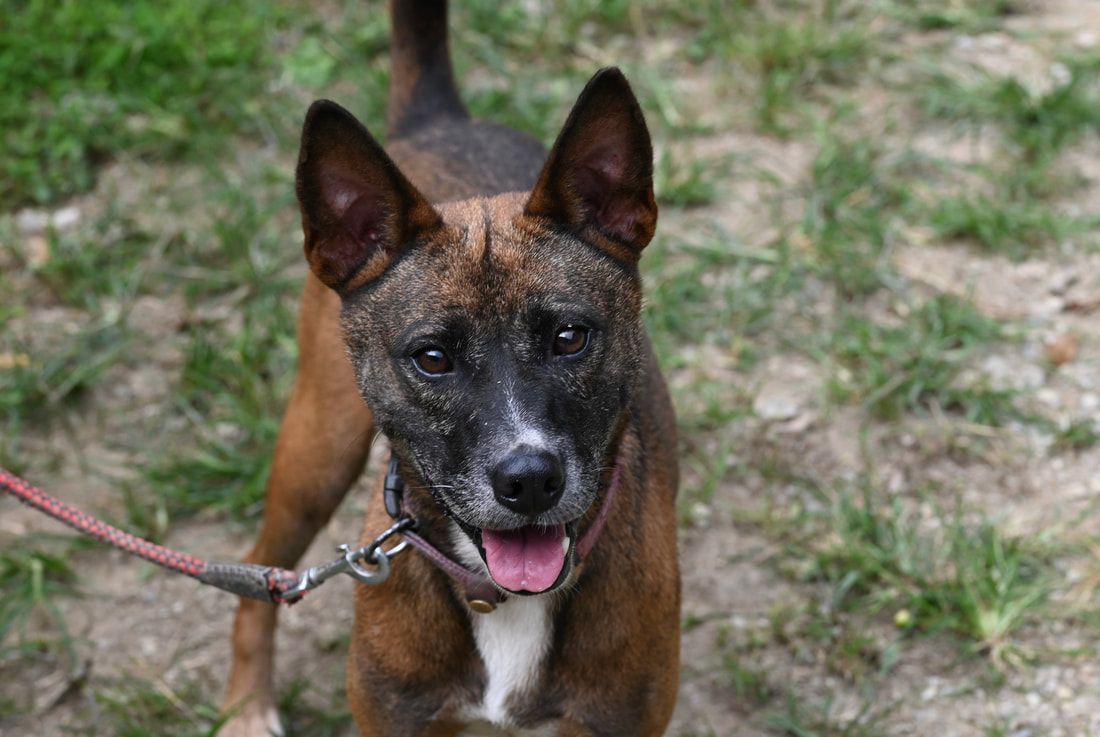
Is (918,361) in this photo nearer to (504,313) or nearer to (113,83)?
(504,313)

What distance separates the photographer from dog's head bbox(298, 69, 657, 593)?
282 cm

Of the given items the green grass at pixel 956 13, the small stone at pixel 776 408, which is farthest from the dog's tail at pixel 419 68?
the green grass at pixel 956 13

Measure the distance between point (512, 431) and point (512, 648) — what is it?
67cm

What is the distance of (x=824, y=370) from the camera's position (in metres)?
5.33

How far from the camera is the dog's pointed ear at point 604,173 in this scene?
297cm

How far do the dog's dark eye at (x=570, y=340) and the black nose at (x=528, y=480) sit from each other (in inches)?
10.4

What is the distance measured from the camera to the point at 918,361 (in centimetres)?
517

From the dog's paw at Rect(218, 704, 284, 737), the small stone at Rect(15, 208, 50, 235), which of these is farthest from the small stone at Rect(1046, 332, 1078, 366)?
the small stone at Rect(15, 208, 50, 235)

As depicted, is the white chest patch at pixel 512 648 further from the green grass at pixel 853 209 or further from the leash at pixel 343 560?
the green grass at pixel 853 209

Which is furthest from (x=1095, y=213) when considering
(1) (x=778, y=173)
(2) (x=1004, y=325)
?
(1) (x=778, y=173)

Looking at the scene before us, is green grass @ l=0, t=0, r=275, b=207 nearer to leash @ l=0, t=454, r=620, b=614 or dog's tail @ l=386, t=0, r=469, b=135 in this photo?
dog's tail @ l=386, t=0, r=469, b=135

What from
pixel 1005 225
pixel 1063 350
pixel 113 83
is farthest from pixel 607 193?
pixel 113 83

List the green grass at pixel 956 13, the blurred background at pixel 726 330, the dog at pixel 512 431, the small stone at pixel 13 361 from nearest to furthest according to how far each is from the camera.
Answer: the dog at pixel 512 431 → the blurred background at pixel 726 330 → the small stone at pixel 13 361 → the green grass at pixel 956 13

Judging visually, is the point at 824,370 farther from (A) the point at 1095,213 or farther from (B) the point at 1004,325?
(A) the point at 1095,213
